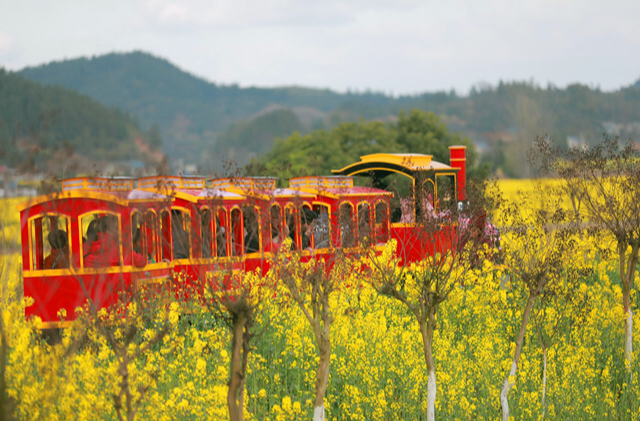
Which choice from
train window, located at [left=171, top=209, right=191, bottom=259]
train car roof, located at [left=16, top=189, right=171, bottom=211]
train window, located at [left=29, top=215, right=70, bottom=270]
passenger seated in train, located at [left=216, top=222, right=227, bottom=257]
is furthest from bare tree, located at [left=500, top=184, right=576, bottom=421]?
train window, located at [left=29, top=215, right=70, bottom=270]

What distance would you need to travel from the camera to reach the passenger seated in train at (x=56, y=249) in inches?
388

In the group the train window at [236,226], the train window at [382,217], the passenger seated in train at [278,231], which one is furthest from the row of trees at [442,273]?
the train window at [382,217]

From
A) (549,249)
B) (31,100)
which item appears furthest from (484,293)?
(31,100)

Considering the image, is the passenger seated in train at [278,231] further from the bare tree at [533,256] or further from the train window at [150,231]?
the bare tree at [533,256]

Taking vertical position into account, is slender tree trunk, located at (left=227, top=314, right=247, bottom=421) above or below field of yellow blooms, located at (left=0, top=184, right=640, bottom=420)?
above

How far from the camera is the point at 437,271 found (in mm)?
8438

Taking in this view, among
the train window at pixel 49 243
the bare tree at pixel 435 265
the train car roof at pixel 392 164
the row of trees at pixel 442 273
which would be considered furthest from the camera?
the train car roof at pixel 392 164

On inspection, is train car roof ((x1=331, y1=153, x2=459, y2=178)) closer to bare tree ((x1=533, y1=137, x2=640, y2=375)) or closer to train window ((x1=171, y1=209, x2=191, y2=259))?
bare tree ((x1=533, y1=137, x2=640, y2=375))

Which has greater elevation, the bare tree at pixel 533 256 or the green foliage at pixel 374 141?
the green foliage at pixel 374 141

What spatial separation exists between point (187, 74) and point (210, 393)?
79.7m

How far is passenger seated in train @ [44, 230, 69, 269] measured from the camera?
32.3ft

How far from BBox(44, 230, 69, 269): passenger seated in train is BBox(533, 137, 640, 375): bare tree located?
8.20 m

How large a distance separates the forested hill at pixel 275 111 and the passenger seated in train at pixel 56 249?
224 cm

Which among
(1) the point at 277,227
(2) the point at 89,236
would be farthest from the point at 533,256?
(2) the point at 89,236
